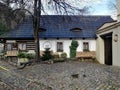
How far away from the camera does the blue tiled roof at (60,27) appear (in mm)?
35094

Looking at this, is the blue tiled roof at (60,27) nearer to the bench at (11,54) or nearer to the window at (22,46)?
the window at (22,46)

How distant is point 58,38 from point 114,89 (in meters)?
24.0

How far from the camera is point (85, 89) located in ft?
38.9

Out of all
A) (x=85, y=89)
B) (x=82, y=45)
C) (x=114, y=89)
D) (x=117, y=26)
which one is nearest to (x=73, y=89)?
(x=85, y=89)

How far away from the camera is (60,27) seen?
36.6 m

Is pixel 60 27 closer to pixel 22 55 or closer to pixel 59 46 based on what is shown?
pixel 59 46

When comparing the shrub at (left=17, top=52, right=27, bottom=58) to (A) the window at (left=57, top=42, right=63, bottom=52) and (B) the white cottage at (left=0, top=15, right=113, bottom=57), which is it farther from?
(A) the window at (left=57, top=42, right=63, bottom=52)

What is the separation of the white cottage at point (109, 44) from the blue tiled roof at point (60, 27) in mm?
4422

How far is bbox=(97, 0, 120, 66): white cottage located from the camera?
22766mm

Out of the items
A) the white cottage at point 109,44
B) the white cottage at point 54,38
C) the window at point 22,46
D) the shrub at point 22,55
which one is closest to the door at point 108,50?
the white cottage at point 109,44

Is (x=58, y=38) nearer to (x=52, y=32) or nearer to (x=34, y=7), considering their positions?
(x=52, y=32)

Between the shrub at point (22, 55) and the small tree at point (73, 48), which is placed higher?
the small tree at point (73, 48)

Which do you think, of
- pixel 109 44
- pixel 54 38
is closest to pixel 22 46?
pixel 54 38

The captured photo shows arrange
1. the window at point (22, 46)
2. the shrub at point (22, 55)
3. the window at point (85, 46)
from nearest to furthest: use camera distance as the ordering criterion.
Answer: the shrub at point (22, 55), the window at point (85, 46), the window at point (22, 46)
